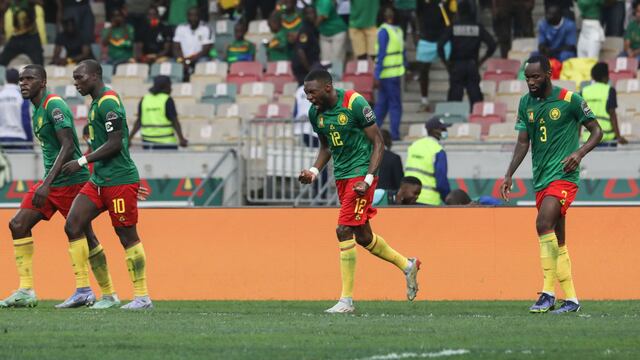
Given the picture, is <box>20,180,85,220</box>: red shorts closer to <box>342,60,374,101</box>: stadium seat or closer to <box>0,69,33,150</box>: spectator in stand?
<box>0,69,33,150</box>: spectator in stand

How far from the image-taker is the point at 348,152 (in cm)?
1285

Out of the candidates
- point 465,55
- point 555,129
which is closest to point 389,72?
point 465,55

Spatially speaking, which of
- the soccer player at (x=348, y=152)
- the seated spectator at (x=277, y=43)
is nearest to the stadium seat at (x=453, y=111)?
the seated spectator at (x=277, y=43)

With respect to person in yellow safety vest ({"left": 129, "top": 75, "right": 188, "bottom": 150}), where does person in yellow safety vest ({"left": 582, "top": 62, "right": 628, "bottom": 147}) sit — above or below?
above

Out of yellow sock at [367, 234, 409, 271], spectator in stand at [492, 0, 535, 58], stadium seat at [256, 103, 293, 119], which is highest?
spectator in stand at [492, 0, 535, 58]

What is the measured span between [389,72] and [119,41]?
612 cm

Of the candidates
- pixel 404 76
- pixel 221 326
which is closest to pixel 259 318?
pixel 221 326

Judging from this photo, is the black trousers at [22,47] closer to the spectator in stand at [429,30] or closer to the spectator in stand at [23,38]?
the spectator in stand at [23,38]

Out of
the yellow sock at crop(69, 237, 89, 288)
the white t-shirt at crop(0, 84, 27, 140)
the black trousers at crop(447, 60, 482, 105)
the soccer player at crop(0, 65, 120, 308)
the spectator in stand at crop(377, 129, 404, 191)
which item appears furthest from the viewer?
the black trousers at crop(447, 60, 482, 105)

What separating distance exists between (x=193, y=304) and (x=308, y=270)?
2.06 metres

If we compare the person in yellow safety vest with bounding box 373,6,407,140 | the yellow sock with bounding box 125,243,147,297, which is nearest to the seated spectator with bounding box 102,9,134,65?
the person in yellow safety vest with bounding box 373,6,407,140

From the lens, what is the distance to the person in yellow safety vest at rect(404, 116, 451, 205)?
59.0 feet

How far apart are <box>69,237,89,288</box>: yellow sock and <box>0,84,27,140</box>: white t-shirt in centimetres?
919

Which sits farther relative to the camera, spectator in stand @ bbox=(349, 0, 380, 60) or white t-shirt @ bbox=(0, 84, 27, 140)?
spectator in stand @ bbox=(349, 0, 380, 60)
